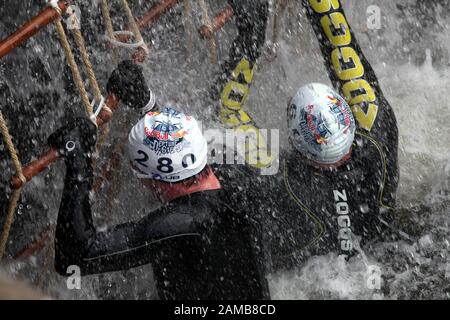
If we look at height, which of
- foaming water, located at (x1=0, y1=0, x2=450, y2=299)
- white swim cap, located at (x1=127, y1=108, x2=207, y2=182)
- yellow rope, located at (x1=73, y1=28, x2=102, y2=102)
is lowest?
foaming water, located at (x1=0, y1=0, x2=450, y2=299)

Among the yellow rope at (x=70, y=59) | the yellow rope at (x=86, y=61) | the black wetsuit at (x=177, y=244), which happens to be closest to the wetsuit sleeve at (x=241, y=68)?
the yellow rope at (x=86, y=61)

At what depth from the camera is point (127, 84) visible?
3.85m

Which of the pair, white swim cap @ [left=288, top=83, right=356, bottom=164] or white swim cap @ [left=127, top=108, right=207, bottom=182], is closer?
white swim cap @ [left=127, top=108, right=207, bottom=182]

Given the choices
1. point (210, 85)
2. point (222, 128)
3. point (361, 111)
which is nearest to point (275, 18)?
point (210, 85)

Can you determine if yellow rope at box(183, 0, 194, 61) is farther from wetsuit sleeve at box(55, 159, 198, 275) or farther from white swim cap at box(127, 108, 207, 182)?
wetsuit sleeve at box(55, 159, 198, 275)

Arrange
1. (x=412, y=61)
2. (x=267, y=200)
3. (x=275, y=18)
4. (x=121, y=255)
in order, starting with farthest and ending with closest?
(x=412, y=61) → (x=275, y=18) → (x=267, y=200) → (x=121, y=255)

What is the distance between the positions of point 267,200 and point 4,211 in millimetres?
1859

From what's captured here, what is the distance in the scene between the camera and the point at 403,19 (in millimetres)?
7551

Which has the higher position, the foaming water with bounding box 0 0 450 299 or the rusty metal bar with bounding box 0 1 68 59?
the rusty metal bar with bounding box 0 1 68 59

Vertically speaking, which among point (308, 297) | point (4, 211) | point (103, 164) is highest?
point (103, 164)

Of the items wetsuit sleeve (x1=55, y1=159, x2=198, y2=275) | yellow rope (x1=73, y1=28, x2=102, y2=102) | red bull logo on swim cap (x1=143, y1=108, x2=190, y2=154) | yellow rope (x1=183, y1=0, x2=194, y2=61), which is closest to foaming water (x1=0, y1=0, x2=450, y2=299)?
yellow rope (x1=183, y1=0, x2=194, y2=61)

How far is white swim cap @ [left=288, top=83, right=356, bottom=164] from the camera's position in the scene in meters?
3.87

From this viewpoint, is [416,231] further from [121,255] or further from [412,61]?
[412,61]

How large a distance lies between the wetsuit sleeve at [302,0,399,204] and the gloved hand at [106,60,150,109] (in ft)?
4.80
